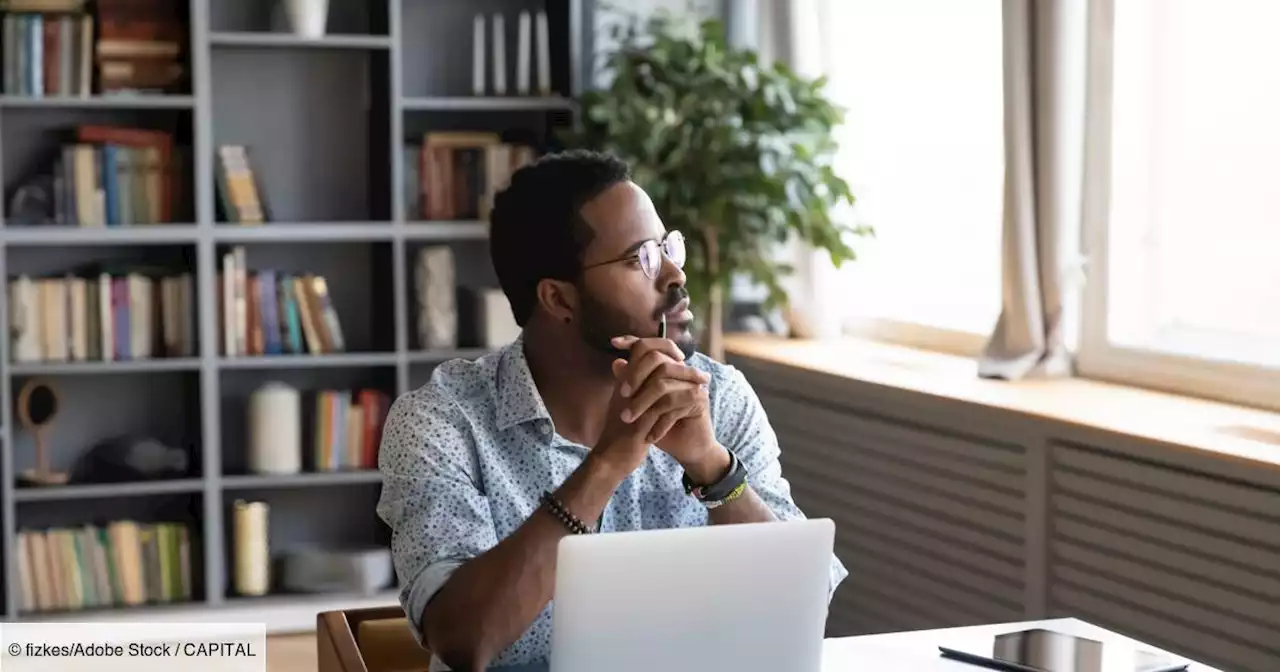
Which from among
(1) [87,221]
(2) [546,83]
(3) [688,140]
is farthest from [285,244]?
(3) [688,140]

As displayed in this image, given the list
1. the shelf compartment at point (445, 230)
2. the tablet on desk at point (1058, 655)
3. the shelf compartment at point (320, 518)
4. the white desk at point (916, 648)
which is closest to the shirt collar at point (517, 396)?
the white desk at point (916, 648)

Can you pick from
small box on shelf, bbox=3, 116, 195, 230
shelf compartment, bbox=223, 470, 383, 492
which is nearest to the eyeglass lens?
shelf compartment, bbox=223, 470, 383, 492

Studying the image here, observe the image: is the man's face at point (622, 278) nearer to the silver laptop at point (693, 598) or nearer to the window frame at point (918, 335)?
the silver laptop at point (693, 598)

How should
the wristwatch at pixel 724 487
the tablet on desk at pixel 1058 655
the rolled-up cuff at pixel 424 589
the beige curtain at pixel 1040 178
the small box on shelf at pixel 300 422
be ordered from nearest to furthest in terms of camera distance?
the tablet on desk at pixel 1058 655 < the rolled-up cuff at pixel 424 589 < the wristwatch at pixel 724 487 < the beige curtain at pixel 1040 178 < the small box on shelf at pixel 300 422

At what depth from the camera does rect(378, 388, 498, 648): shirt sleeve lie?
1960 millimetres

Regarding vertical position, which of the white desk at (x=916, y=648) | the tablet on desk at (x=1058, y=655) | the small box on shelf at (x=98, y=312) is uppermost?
the small box on shelf at (x=98, y=312)

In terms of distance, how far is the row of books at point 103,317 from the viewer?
4.36 meters

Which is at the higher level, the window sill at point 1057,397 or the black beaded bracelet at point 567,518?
the black beaded bracelet at point 567,518

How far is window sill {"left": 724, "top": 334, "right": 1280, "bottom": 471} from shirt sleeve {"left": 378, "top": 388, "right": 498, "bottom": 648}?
4.81ft

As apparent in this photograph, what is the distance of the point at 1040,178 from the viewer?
373cm

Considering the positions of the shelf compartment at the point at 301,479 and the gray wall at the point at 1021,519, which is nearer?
the gray wall at the point at 1021,519

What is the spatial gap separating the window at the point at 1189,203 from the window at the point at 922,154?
385 mm

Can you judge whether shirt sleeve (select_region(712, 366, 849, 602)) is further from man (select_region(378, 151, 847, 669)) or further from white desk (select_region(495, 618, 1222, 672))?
white desk (select_region(495, 618, 1222, 672))

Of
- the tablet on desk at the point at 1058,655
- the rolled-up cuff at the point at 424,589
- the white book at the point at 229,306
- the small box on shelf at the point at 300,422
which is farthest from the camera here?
the small box on shelf at the point at 300,422
